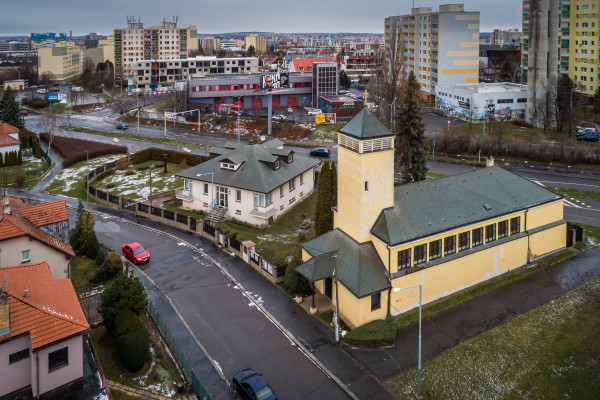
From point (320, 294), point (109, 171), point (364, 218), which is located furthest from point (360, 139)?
point (109, 171)

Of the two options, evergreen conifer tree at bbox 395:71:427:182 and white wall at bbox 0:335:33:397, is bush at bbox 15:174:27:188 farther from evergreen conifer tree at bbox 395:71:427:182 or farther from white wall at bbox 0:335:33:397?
evergreen conifer tree at bbox 395:71:427:182

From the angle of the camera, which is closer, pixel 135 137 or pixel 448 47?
pixel 135 137

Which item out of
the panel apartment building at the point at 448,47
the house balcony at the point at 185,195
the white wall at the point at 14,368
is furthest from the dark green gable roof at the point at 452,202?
the panel apartment building at the point at 448,47

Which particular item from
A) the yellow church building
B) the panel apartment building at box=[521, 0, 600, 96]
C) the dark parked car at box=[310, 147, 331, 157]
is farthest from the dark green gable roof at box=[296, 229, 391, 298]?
the panel apartment building at box=[521, 0, 600, 96]

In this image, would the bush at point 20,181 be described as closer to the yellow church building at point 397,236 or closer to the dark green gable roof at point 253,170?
the dark green gable roof at point 253,170

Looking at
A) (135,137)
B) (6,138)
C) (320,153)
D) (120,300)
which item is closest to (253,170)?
(120,300)

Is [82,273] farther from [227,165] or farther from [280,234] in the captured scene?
[227,165]
